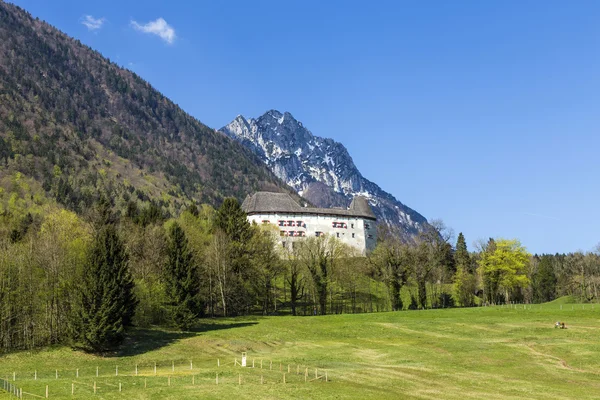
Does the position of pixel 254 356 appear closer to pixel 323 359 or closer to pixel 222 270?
pixel 323 359

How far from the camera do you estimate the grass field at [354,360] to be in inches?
1809

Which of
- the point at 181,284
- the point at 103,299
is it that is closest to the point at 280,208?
the point at 181,284

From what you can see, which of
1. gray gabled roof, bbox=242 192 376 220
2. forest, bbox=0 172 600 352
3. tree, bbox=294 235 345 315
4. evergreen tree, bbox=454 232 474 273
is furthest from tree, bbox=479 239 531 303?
gray gabled roof, bbox=242 192 376 220

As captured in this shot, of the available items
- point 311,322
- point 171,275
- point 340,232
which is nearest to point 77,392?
point 171,275

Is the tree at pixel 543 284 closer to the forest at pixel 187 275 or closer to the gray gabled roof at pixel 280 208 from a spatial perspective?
the forest at pixel 187 275

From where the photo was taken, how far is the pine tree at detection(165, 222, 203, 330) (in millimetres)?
79312

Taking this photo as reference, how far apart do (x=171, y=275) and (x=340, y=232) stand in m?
96.3

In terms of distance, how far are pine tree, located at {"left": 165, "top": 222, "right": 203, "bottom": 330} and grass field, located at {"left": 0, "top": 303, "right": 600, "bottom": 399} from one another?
110 inches

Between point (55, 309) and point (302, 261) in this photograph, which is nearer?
point (55, 309)

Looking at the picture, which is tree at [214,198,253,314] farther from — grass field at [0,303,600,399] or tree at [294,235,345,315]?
tree at [294,235,345,315]

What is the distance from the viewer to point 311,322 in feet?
295

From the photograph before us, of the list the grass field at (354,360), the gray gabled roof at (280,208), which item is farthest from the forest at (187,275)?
the gray gabled roof at (280,208)

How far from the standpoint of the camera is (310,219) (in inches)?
6663

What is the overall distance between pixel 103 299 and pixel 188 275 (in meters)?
16.7
